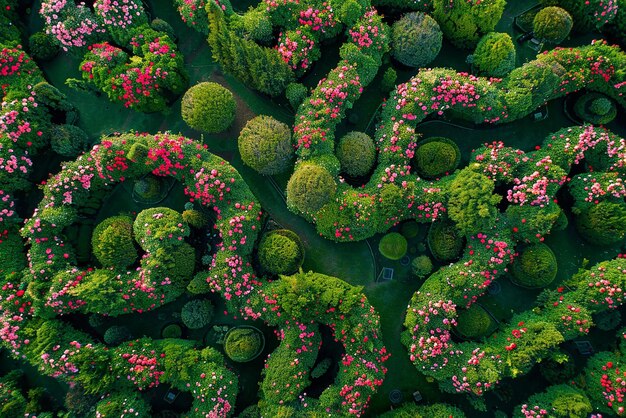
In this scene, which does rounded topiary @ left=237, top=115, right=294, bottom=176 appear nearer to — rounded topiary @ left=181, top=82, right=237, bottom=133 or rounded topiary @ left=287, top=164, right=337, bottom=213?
rounded topiary @ left=181, top=82, right=237, bottom=133

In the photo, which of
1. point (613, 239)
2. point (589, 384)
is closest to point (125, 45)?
point (613, 239)

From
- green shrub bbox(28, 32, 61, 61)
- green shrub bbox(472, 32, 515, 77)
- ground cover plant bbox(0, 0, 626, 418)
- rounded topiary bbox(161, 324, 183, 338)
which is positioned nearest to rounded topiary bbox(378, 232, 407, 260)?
ground cover plant bbox(0, 0, 626, 418)

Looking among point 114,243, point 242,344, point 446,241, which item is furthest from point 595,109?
point 114,243

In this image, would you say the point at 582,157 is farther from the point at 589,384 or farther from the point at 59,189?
the point at 59,189

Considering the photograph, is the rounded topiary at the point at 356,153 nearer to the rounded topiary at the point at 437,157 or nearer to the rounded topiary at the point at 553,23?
the rounded topiary at the point at 437,157

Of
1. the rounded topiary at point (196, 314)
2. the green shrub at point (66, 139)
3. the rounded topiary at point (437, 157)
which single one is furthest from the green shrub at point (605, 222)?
the green shrub at point (66, 139)

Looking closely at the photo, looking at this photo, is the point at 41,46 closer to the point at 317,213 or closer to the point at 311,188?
the point at 311,188

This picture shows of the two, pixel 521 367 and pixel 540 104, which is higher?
pixel 540 104
